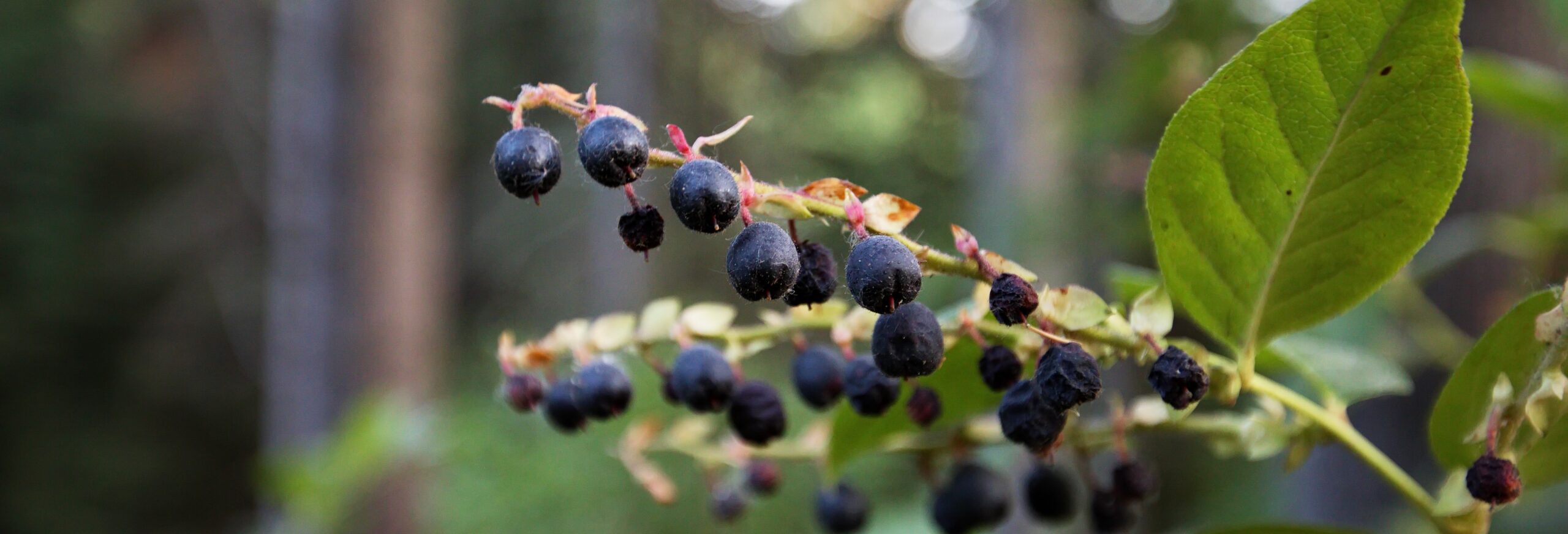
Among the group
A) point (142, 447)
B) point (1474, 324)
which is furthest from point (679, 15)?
point (1474, 324)

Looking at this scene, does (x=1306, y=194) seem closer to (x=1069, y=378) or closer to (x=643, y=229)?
(x=1069, y=378)

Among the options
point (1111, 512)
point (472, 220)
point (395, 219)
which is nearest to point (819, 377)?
point (1111, 512)

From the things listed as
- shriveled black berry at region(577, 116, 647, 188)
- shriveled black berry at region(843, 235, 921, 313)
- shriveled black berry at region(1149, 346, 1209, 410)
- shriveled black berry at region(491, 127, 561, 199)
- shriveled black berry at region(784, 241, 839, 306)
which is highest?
shriveled black berry at region(491, 127, 561, 199)

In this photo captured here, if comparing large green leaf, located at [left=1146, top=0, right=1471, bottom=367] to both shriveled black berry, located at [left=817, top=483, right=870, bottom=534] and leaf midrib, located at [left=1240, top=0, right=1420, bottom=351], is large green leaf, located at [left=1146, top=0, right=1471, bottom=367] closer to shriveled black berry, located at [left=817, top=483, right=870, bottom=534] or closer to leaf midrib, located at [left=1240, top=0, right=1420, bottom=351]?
leaf midrib, located at [left=1240, top=0, right=1420, bottom=351]

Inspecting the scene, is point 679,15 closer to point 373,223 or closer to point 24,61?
point 24,61

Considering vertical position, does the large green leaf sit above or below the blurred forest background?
below

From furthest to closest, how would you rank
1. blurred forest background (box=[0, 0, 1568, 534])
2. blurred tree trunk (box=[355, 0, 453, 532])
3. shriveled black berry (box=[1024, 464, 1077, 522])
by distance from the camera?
blurred tree trunk (box=[355, 0, 453, 532]) < blurred forest background (box=[0, 0, 1568, 534]) < shriveled black berry (box=[1024, 464, 1077, 522])

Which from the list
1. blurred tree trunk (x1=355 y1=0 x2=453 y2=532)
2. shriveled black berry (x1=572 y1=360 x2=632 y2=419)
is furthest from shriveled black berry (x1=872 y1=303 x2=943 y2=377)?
blurred tree trunk (x1=355 y1=0 x2=453 y2=532)
